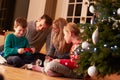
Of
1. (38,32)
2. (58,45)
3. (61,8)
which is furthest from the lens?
(61,8)

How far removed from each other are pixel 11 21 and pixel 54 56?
7.59 ft

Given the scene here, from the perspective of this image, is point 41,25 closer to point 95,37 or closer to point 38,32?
point 38,32

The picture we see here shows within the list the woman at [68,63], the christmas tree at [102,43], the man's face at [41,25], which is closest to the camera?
the christmas tree at [102,43]

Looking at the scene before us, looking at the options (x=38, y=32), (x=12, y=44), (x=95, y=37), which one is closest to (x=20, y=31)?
(x=12, y=44)

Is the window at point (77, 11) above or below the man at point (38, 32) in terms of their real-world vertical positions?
above

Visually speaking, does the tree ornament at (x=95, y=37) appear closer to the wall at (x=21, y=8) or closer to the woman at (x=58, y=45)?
the woman at (x=58, y=45)

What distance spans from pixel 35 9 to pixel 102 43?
357 cm

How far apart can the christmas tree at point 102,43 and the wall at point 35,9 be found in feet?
10.9

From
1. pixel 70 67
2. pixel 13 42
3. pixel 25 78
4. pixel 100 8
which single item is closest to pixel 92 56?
pixel 100 8

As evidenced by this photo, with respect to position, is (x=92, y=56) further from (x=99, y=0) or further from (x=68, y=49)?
(x=68, y=49)

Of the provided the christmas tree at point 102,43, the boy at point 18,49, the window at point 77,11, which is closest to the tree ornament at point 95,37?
the christmas tree at point 102,43

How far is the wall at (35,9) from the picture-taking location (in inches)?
194

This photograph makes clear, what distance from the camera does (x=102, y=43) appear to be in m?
1.56

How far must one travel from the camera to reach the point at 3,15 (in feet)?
17.8
